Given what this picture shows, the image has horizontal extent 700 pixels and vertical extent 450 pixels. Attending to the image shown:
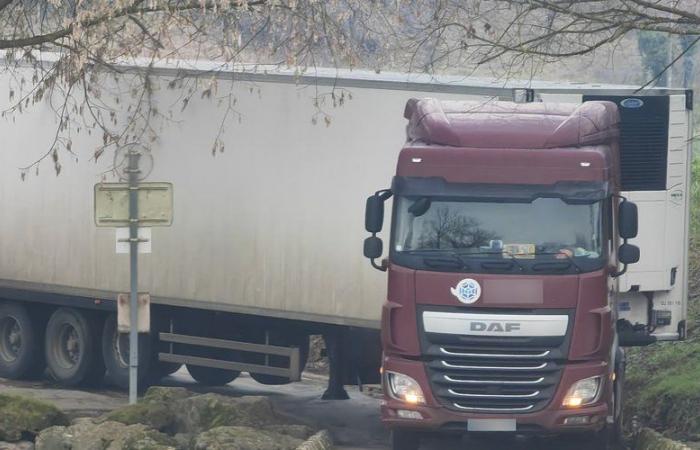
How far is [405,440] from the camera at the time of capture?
1312 cm

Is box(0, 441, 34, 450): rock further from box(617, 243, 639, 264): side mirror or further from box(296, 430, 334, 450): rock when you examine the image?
box(617, 243, 639, 264): side mirror

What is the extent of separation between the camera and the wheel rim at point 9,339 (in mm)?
20328

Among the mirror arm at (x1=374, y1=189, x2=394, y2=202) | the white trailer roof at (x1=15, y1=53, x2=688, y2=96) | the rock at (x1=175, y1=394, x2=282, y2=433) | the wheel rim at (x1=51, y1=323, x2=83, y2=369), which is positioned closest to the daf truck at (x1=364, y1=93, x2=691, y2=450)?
the mirror arm at (x1=374, y1=189, x2=394, y2=202)

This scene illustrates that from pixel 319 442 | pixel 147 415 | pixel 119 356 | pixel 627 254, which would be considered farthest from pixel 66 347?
pixel 627 254

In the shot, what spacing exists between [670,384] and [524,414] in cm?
465

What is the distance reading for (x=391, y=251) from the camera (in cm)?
1261

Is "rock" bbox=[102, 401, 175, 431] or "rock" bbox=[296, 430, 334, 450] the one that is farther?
"rock" bbox=[102, 401, 175, 431]

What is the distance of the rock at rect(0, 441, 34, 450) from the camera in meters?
13.8

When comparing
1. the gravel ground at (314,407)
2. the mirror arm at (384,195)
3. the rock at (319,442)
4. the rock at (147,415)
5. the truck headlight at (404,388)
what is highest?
the mirror arm at (384,195)

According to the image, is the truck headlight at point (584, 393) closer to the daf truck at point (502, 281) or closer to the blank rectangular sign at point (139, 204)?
the daf truck at point (502, 281)

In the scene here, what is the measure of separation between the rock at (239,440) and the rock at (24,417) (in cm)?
207

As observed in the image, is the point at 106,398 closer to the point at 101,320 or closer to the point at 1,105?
the point at 101,320

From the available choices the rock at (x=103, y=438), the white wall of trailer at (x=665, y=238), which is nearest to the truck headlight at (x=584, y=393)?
the white wall of trailer at (x=665, y=238)

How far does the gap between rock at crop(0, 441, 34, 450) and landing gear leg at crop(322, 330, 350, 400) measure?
360cm
